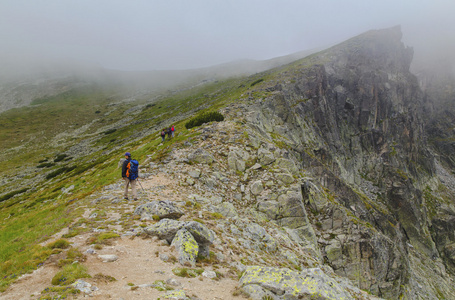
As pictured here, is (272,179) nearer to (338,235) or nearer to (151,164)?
(338,235)

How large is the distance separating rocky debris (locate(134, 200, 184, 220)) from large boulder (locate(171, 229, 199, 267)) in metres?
3.22

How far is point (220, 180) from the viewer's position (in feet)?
71.6

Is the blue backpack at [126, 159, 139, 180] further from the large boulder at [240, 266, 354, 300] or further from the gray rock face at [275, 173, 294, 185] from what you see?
the gray rock face at [275, 173, 294, 185]

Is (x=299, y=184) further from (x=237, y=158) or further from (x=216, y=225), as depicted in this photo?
(x=216, y=225)

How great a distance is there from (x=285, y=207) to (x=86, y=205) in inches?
684

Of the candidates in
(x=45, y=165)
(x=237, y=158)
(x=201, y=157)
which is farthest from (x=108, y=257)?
(x=45, y=165)

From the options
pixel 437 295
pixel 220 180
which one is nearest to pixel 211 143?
pixel 220 180

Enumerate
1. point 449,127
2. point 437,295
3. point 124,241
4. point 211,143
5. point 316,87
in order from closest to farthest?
1. point 124,241
2. point 211,143
3. point 437,295
4. point 316,87
5. point 449,127

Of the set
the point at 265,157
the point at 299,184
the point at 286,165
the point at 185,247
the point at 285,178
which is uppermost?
the point at 185,247

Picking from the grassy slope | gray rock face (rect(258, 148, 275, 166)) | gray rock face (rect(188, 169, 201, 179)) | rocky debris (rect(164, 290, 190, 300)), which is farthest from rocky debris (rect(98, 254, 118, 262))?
gray rock face (rect(258, 148, 275, 166))

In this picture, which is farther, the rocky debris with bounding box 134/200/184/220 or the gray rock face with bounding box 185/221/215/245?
the rocky debris with bounding box 134/200/184/220

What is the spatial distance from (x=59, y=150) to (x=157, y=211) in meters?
88.1

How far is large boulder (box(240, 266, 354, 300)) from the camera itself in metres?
6.93

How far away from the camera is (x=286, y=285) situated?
723 centimetres
